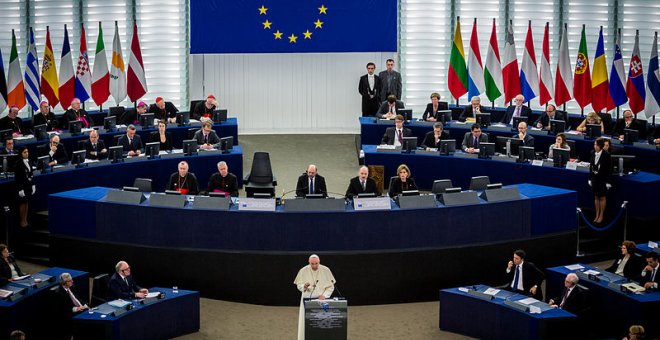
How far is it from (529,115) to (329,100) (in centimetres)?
612

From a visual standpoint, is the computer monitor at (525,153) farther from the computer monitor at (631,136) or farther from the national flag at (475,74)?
the national flag at (475,74)

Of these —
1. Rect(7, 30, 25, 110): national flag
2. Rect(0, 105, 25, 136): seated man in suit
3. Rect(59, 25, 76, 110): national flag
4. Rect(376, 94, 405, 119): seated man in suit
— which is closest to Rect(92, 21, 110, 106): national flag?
Rect(59, 25, 76, 110): national flag

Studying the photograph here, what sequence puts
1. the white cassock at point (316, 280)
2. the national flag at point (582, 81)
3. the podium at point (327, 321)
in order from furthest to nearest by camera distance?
the national flag at point (582, 81) < the white cassock at point (316, 280) < the podium at point (327, 321)

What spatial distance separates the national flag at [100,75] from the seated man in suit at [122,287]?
10.6m

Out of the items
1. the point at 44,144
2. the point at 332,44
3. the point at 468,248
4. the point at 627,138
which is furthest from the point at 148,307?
the point at 332,44

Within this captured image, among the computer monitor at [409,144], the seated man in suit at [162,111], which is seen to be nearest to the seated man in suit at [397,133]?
the computer monitor at [409,144]

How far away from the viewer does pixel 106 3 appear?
2736cm

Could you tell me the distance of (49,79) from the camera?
81.6ft

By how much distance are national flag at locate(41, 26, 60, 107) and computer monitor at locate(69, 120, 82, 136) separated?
269 centimetres

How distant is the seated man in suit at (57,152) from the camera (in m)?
20.4

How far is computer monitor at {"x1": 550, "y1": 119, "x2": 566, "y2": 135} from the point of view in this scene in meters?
22.4

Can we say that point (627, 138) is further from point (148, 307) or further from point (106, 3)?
point (106, 3)

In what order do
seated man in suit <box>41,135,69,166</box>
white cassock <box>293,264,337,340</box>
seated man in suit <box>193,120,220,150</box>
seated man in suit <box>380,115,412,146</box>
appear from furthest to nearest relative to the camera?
seated man in suit <box>193,120,220,150</box> → seated man in suit <box>380,115,412,146</box> → seated man in suit <box>41,135,69,166</box> → white cassock <box>293,264,337,340</box>

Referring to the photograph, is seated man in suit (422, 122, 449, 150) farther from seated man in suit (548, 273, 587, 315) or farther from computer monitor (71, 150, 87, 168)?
seated man in suit (548, 273, 587, 315)
